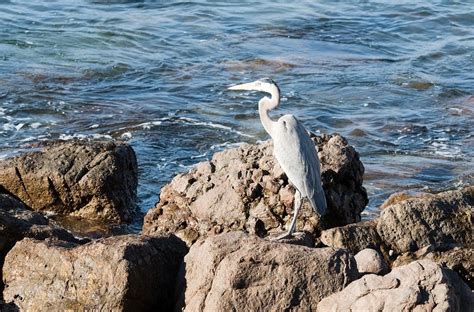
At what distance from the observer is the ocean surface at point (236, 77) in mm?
11719

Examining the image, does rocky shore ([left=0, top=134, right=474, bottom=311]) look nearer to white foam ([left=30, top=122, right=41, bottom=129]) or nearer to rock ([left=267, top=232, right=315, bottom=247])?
rock ([left=267, top=232, right=315, bottom=247])

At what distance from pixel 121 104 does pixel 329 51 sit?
195 inches

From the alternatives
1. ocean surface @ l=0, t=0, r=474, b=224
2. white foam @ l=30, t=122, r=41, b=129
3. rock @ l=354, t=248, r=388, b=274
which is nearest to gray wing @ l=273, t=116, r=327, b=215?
rock @ l=354, t=248, r=388, b=274

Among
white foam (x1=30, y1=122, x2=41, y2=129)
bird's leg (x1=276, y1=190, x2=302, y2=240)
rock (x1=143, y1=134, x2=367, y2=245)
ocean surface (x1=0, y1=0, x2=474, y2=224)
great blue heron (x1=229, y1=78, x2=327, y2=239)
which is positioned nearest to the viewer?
bird's leg (x1=276, y1=190, x2=302, y2=240)

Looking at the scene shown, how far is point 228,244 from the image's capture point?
5.51 meters

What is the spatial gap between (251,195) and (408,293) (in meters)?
2.39

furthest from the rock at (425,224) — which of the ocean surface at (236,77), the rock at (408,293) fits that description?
the ocean surface at (236,77)

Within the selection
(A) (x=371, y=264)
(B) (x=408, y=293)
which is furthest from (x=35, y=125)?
(B) (x=408, y=293)

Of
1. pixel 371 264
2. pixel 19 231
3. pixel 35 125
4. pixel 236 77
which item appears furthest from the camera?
pixel 236 77

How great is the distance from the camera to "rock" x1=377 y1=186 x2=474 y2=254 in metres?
6.65

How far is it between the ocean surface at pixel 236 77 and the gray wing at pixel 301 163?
9.06 ft

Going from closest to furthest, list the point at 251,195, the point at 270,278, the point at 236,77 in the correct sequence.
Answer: the point at 270,278
the point at 251,195
the point at 236,77

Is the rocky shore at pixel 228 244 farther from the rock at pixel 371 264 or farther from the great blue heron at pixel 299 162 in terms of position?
the great blue heron at pixel 299 162

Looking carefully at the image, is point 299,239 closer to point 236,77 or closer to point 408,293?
point 408,293
